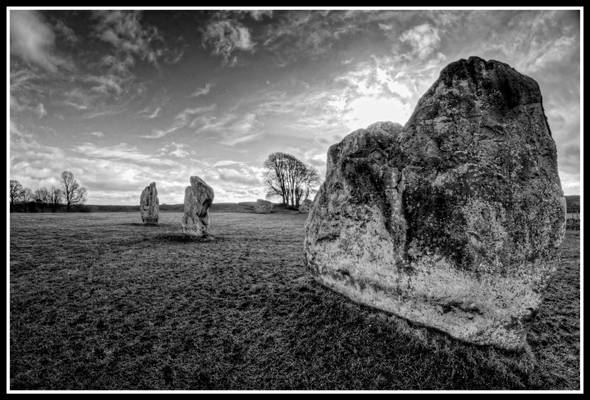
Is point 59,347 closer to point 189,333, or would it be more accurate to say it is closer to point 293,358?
point 189,333

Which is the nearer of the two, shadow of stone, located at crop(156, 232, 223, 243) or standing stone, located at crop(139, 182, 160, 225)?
shadow of stone, located at crop(156, 232, 223, 243)

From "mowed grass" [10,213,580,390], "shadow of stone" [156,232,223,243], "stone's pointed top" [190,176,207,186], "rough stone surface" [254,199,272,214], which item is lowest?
"mowed grass" [10,213,580,390]

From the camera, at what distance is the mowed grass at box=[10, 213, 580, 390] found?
359 centimetres

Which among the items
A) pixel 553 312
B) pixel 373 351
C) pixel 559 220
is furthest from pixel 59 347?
pixel 553 312

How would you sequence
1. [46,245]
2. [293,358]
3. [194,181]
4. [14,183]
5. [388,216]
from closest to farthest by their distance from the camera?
1. [293,358]
2. [388,216]
3. [46,245]
4. [194,181]
5. [14,183]

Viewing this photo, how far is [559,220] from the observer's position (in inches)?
146

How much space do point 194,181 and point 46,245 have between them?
5.85 meters

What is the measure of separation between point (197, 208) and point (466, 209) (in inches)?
461

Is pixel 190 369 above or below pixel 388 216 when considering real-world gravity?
below

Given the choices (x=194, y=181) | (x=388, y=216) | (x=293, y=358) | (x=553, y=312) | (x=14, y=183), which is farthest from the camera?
(x=14, y=183)

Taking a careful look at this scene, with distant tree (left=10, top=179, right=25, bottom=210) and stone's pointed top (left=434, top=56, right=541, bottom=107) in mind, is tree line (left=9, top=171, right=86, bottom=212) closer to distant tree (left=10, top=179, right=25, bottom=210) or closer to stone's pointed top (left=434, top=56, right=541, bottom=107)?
distant tree (left=10, top=179, right=25, bottom=210)

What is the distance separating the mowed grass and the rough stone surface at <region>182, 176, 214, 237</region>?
5.88 metres

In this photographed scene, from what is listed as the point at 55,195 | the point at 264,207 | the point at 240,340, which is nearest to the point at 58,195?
the point at 55,195

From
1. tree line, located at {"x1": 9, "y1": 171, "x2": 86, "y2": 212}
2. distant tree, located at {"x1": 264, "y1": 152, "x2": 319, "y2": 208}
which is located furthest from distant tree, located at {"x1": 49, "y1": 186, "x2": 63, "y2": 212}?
distant tree, located at {"x1": 264, "y1": 152, "x2": 319, "y2": 208}
